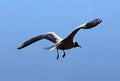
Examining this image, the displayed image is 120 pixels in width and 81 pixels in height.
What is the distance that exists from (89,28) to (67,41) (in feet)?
0.97

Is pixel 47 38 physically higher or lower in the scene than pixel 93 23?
higher

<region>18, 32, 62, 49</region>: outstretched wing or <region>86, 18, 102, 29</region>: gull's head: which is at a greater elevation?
<region>18, 32, 62, 49</region>: outstretched wing

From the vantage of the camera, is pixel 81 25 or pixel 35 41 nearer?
pixel 81 25

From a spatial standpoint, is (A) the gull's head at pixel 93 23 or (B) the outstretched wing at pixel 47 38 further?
(B) the outstretched wing at pixel 47 38

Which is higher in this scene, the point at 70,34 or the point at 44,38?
the point at 44,38

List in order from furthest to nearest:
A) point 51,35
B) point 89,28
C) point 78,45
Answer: point 51,35
point 78,45
point 89,28

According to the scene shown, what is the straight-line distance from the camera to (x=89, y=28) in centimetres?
369

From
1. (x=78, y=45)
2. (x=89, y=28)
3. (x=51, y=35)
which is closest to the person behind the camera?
(x=89, y=28)

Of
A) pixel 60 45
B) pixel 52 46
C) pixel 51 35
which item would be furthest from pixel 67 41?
pixel 51 35

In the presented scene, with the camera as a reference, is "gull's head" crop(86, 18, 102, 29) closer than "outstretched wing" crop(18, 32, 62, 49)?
Yes

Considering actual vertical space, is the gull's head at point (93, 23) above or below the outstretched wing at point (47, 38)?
below

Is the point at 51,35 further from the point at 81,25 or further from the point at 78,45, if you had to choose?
the point at 81,25

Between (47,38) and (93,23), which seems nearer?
(93,23)

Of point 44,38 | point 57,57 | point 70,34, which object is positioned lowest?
point 57,57
